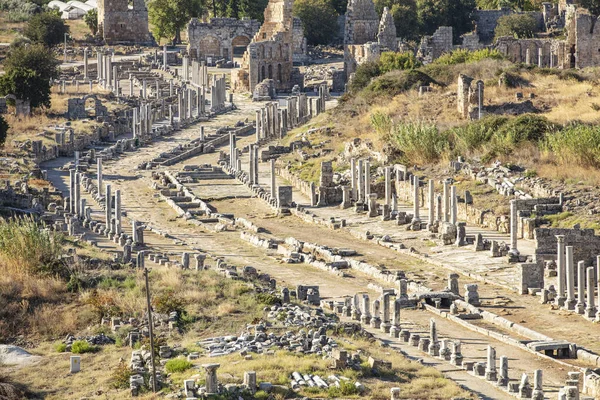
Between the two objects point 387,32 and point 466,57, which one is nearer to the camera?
point 466,57

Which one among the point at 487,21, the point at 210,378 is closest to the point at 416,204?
the point at 210,378

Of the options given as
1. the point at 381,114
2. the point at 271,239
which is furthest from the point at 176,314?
the point at 381,114

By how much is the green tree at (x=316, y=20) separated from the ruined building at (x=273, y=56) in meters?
8.36

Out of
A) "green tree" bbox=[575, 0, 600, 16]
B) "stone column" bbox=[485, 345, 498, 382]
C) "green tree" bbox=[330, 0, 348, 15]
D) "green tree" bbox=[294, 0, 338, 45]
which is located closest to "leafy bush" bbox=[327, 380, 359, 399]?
"stone column" bbox=[485, 345, 498, 382]

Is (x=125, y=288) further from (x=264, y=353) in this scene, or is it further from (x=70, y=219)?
(x=70, y=219)

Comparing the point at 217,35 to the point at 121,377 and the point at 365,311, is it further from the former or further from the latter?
the point at 121,377

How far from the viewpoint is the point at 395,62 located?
102 m

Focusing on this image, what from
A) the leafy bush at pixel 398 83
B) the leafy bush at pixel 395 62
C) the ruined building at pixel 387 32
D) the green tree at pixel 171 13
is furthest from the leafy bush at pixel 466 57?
the green tree at pixel 171 13

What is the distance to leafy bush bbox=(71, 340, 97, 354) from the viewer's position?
39938 millimetres

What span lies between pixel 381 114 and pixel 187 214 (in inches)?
629

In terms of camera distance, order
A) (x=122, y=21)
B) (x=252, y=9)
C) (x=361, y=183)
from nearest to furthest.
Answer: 1. (x=361, y=183)
2. (x=122, y=21)
3. (x=252, y=9)

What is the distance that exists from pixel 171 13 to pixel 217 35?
6.21 m

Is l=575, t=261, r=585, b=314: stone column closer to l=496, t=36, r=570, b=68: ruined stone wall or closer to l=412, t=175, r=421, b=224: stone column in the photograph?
l=412, t=175, r=421, b=224: stone column

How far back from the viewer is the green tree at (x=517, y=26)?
120m
